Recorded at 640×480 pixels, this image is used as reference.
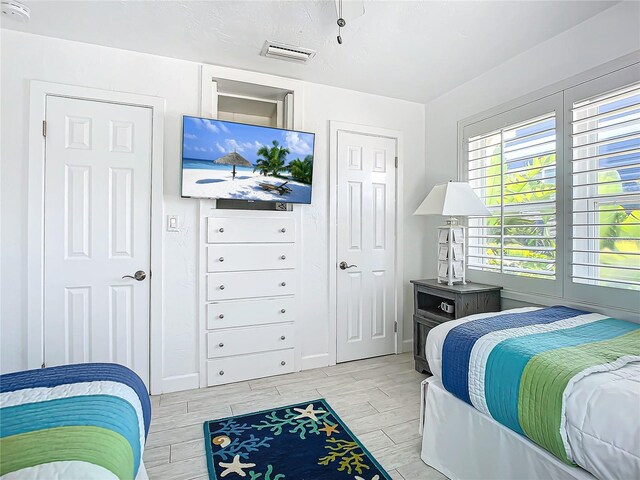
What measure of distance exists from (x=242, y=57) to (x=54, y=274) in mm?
2168

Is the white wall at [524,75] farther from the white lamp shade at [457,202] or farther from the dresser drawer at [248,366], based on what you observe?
the dresser drawer at [248,366]

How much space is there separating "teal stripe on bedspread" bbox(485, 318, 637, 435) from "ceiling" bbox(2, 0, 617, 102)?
76.5 inches

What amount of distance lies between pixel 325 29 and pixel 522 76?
1590mm

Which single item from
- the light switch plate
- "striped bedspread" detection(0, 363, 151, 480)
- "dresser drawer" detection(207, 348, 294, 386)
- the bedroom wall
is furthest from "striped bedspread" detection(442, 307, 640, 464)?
the light switch plate

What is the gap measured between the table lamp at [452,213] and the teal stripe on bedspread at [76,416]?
7.85ft

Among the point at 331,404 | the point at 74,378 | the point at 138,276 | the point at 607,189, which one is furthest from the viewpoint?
the point at 138,276

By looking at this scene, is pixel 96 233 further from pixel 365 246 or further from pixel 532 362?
pixel 532 362

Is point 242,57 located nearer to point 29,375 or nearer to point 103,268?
point 103,268

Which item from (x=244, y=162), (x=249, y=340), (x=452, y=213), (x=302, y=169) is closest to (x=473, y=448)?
(x=452, y=213)

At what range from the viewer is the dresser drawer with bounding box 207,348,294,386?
2.85m

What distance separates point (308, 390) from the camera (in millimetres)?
2740

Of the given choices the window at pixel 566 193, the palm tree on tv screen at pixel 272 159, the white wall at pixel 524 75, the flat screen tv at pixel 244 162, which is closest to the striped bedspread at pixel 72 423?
the flat screen tv at pixel 244 162

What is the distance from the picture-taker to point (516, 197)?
2693 millimetres

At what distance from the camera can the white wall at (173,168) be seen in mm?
2350
